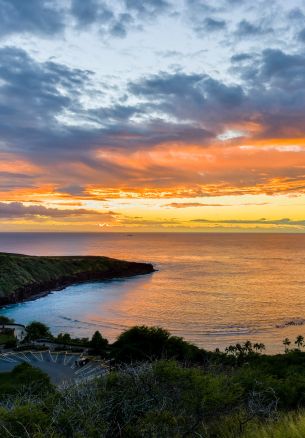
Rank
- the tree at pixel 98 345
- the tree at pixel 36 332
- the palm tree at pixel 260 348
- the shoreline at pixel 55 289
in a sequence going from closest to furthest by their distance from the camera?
the tree at pixel 98 345
the palm tree at pixel 260 348
the tree at pixel 36 332
the shoreline at pixel 55 289

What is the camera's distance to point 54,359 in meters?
43.9

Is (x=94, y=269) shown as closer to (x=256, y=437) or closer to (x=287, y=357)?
(x=287, y=357)

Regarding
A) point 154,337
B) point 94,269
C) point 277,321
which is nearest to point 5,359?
point 154,337

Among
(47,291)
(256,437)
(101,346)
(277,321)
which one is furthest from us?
(47,291)

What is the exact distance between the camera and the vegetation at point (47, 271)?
111m

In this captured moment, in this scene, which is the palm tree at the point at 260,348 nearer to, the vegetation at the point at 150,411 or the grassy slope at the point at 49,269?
the vegetation at the point at 150,411

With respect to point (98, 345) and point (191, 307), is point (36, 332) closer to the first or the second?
point (98, 345)

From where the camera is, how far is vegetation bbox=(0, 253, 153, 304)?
364ft

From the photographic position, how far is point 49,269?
136 m

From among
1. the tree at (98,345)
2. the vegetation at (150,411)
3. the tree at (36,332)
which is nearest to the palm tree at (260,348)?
the tree at (98,345)

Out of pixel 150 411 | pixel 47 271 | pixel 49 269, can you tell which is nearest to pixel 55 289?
pixel 47 271

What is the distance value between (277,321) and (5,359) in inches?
1948

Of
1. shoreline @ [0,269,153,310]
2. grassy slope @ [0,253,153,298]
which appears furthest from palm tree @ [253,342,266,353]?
grassy slope @ [0,253,153,298]

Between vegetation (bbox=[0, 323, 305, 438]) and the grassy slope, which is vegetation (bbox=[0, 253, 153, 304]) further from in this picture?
vegetation (bbox=[0, 323, 305, 438])
